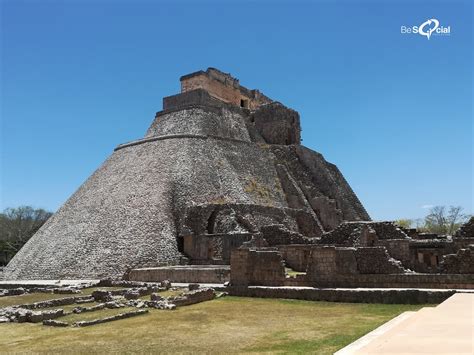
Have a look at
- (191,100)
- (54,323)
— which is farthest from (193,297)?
(191,100)

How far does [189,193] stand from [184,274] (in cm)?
1023

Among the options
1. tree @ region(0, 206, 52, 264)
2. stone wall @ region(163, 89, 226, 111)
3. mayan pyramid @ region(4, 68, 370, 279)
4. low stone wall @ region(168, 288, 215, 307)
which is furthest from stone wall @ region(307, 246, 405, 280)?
tree @ region(0, 206, 52, 264)

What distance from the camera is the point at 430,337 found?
17.4 feet

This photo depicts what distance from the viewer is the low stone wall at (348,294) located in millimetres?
12555

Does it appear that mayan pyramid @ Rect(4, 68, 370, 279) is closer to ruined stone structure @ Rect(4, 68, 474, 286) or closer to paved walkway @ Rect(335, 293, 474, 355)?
ruined stone structure @ Rect(4, 68, 474, 286)

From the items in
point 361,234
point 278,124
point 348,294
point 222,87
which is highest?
point 222,87

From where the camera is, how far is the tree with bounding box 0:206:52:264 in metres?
49.4

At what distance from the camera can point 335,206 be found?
37.4m

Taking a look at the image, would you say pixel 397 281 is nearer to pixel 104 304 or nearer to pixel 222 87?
pixel 104 304

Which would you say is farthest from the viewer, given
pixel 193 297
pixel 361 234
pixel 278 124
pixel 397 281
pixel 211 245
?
pixel 278 124

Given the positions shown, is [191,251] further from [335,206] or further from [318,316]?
[318,316]

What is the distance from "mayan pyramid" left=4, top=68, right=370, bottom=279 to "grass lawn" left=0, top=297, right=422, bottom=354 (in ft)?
41.9

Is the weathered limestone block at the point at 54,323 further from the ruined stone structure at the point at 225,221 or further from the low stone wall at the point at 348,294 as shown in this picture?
the ruined stone structure at the point at 225,221

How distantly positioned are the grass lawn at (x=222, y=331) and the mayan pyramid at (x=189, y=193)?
12786 millimetres
